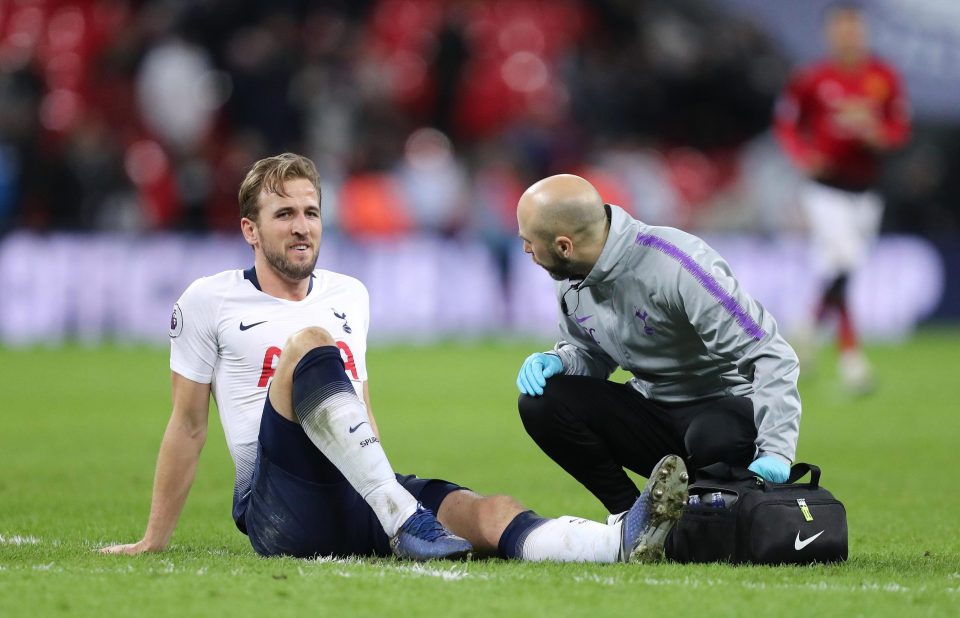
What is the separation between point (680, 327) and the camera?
519cm

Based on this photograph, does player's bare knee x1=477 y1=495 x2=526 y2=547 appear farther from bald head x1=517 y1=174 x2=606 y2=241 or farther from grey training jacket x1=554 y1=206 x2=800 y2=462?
bald head x1=517 y1=174 x2=606 y2=241

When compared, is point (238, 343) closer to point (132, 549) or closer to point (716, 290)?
point (132, 549)

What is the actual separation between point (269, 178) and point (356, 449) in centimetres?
Result: 105

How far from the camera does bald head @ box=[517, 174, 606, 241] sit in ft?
16.6

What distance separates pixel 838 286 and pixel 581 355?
23.6ft

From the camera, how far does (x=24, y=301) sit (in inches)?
631

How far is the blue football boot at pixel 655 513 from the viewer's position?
185 inches

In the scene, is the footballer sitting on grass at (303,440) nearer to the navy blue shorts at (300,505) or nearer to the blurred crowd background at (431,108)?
the navy blue shorts at (300,505)

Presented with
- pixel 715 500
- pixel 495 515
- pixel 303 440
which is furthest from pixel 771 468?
pixel 303 440

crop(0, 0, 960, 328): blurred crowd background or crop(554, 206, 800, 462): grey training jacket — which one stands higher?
crop(0, 0, 960, 328): blurred crowd background

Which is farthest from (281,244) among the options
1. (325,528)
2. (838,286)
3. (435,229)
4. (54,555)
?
(435,229)

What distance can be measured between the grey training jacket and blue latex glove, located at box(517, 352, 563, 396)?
13 centimetres

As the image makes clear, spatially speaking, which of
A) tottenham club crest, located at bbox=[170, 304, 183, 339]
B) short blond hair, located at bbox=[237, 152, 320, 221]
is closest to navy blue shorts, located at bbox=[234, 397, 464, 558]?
tottenham club crest, located at bbox=[170, 304, 183, 339]

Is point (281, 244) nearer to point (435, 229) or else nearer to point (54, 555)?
point (54, 555)
